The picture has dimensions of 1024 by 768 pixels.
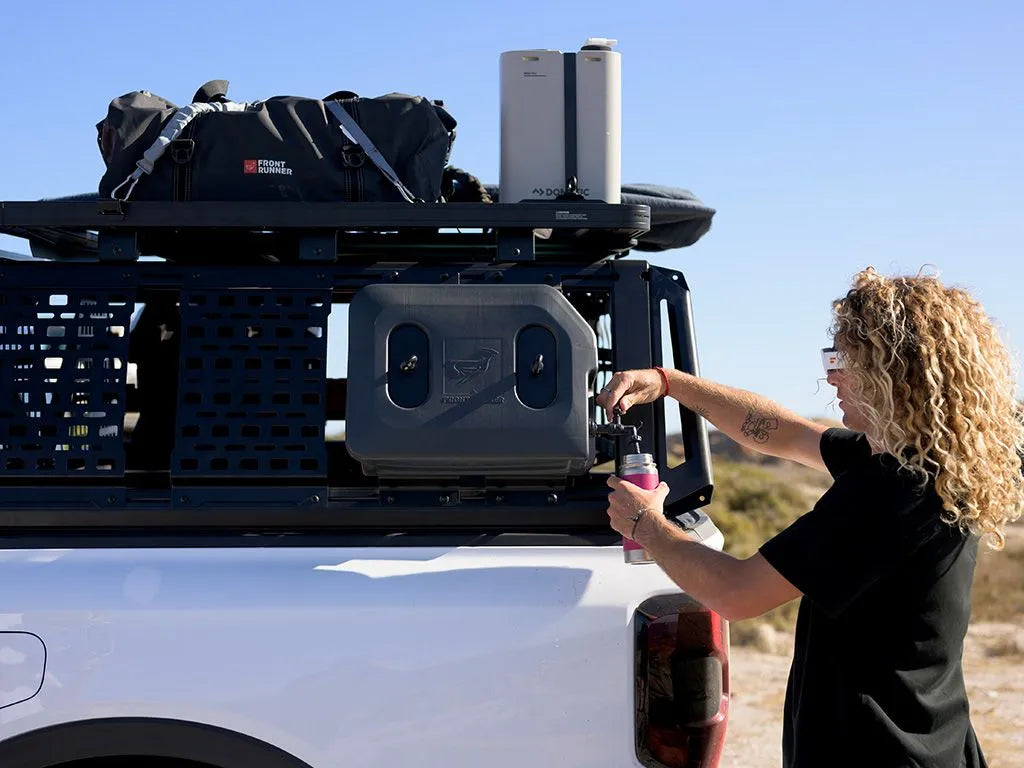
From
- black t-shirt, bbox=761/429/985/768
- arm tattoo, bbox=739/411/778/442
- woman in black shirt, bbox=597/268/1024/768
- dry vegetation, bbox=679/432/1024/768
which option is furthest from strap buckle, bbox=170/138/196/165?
dry vegetation, bbox=679/432/1024/768

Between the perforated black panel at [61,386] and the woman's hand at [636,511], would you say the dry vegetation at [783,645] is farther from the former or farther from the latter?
the perforated black panel at [61,386]

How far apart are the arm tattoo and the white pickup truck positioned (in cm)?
19

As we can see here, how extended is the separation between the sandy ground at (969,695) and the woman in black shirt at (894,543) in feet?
15.8

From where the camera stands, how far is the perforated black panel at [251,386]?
2.60 metres

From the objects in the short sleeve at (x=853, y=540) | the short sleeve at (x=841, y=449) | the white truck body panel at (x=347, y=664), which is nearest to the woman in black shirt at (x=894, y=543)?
the short sleeve at (x=853, y=540)

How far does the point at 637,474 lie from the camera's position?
2406mm

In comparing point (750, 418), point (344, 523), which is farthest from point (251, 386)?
point (750, 418)

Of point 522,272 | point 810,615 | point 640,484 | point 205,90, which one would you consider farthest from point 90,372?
point 810,615

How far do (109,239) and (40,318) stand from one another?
254mm

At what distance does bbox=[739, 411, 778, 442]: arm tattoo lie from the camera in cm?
297

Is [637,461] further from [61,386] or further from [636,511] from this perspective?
[61,386]

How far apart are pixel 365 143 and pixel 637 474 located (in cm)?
112

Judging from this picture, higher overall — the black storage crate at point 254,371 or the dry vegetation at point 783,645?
the black storage crate at point 254,371

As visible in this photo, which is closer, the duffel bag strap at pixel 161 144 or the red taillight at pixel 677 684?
the red taillight at pixel 677 684
